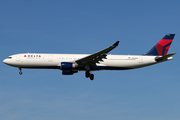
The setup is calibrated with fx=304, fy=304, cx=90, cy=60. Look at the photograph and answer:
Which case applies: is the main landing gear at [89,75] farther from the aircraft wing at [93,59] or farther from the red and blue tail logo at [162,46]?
the red and blue tail logo at [162,46]

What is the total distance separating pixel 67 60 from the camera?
1778 inches

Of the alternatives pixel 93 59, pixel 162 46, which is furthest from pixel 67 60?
pixel 162 46

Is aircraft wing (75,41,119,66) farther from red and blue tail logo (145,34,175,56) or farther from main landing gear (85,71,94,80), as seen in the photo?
red and blue tail logo (145,34,175,56)

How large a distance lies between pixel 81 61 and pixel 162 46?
14653 mm

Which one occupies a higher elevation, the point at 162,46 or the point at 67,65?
the point at 162,46

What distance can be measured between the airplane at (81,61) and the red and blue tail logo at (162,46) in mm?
1171

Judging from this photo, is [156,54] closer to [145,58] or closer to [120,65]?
[145,58]

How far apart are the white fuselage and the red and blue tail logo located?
183 cm

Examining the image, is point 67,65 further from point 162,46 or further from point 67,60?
point 162,46

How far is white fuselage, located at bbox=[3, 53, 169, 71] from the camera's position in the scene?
4472 cm

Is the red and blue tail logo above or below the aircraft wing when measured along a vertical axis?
above

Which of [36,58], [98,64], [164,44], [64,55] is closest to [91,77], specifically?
[98,64]

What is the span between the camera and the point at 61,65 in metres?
43.7

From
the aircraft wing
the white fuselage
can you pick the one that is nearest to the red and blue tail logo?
the white fuselage
